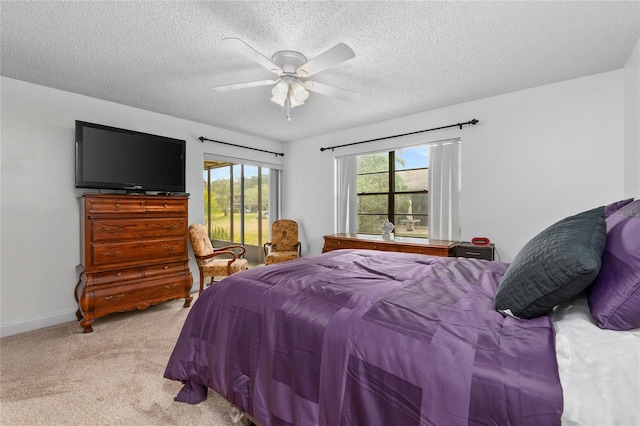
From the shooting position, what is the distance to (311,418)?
119 centimetres

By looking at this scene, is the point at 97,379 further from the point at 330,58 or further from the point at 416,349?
the point at 330,58

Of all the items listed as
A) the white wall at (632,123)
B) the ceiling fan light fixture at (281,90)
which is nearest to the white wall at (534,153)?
the white wall at (632,123)

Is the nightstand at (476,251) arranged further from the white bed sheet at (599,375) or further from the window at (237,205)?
the window at (237,205)

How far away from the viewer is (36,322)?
9.84 feet

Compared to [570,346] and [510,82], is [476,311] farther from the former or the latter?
[510,82]

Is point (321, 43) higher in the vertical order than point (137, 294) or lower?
higher

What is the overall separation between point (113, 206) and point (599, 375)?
12.7 feet

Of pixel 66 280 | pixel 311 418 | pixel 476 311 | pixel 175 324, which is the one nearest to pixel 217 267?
pixel 175 324

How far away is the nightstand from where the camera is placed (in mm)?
3191

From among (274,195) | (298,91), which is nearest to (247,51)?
(298,91)

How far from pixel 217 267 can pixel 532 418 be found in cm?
370

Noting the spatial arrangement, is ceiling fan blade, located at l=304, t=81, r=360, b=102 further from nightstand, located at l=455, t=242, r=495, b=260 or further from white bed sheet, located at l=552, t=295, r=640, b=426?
white bed sheet, located at l=552, t=295, r=640, b=426

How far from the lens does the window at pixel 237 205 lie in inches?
221

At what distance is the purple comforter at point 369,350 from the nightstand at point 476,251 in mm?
1375
